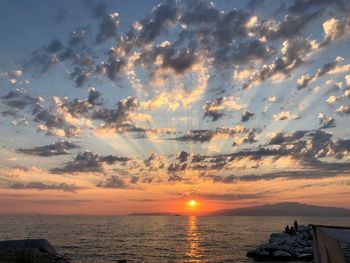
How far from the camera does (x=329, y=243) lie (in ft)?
78.5

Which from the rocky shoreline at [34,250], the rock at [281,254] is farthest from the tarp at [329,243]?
the rock at [281,254]

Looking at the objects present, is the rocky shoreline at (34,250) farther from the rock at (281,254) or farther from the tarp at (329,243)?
the rock at (281,254)

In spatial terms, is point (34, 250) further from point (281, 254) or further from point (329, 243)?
point (281, 254)

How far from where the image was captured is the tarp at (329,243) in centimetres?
2319

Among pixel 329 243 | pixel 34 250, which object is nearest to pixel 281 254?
pixel 329 243

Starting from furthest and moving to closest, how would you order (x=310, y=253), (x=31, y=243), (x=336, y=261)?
(x=310, y=253) < (x=31, y=243) < (x=336, y=261)

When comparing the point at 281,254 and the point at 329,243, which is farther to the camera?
the point at 281,254

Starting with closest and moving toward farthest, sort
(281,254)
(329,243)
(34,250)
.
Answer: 1. (329,243)
2. (34,250)
3. (281,254)

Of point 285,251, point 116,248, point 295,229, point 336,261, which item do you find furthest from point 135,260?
point 295,229

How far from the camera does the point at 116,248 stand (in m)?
73.6

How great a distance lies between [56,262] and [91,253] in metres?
32.6

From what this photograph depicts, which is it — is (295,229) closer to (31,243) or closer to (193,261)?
(193,261)

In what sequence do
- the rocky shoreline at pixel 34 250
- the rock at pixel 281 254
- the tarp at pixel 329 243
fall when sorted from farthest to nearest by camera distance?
the rock at pixel 281 254
the rocky shoreline at pixel 34 250
the tarp at pixel 329 243

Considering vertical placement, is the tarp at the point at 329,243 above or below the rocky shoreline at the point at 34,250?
above
